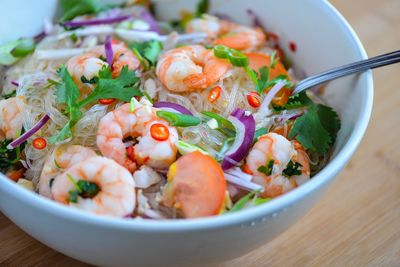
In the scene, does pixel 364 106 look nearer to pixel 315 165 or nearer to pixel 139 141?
pixel 315 165

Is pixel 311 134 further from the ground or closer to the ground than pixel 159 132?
closer to the ground

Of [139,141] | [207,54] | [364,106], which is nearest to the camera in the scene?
[139,141]

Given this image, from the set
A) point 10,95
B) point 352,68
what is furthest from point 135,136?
point 352,68

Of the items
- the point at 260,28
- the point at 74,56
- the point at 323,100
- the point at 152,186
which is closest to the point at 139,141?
the point at 152,186

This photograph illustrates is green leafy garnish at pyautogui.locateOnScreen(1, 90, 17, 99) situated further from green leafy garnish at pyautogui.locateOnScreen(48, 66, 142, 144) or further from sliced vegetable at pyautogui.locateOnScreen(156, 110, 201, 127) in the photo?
sliced vegetable at pyautogui.locateOnScreen(156, 110, 201, 127)

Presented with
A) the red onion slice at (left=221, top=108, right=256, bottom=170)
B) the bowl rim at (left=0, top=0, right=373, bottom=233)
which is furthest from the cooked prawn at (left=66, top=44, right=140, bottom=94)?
the bowl rim at (left=0, top=0, right=373, bottom=233)

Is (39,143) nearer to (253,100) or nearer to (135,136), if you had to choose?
(135,136)
